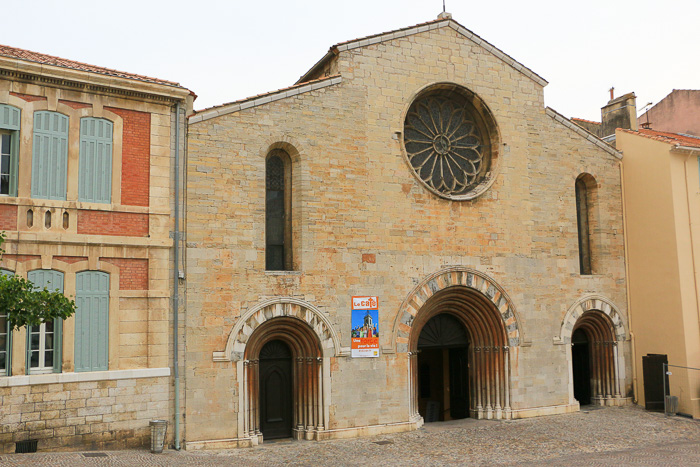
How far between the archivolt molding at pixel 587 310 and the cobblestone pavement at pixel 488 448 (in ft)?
7.36

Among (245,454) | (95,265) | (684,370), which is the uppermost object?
(95,265)

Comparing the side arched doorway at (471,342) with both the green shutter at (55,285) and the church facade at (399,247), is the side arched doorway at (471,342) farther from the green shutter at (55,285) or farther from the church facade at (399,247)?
the green shutter at (55,285)

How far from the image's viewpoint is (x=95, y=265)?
13.4 metres

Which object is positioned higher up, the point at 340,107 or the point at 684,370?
the point at 340,107

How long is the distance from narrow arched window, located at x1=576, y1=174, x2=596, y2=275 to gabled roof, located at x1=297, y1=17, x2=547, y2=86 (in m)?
3.25

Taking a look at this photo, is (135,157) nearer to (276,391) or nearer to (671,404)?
(276,391)

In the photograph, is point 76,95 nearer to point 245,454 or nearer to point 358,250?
point 358,250

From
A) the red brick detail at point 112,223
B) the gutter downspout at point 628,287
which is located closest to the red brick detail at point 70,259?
the red brick detail at point 112,223

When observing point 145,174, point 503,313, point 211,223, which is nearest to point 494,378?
point 503,313

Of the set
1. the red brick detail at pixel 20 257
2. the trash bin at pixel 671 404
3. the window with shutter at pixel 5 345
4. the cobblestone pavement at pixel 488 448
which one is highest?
the red brick detail at pixel 20 257

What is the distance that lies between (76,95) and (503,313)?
11526 mm

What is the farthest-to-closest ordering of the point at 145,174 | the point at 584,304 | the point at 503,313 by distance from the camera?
the point at 584,304
the point at 503,313
the point at 145,174

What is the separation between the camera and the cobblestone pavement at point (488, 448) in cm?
1292

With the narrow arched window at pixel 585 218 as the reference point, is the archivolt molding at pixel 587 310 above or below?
below
